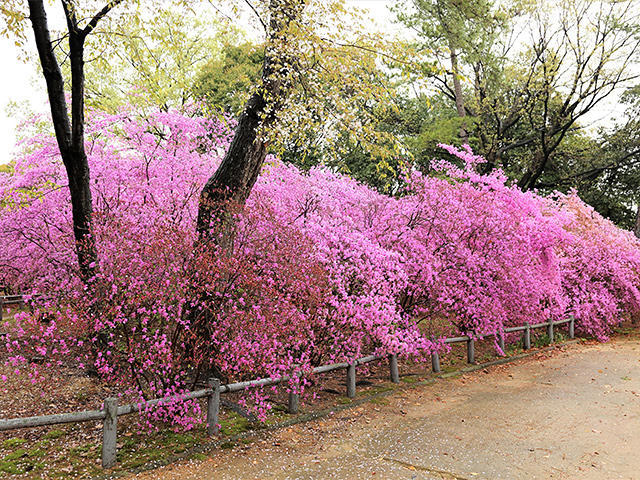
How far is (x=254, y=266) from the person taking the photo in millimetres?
6254

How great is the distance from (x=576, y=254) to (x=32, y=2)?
583 inches

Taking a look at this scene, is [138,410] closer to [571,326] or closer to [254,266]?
[254,266]

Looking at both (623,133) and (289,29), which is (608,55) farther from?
(289,29)

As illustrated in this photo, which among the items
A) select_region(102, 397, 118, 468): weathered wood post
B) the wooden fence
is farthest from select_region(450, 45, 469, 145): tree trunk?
select_region(102, 397, 118, 468): weathered wood post

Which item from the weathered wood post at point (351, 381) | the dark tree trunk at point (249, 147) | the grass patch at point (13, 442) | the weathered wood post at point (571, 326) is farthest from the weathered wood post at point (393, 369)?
the weathered wood post at point (571, 326)

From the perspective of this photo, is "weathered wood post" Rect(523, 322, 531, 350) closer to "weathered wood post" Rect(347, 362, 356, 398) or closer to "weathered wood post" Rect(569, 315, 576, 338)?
"weathered wood post" Rect(569, 315, 576, 338)

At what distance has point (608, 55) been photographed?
17.3 meters

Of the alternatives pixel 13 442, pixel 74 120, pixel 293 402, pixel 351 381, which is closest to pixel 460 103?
pixel 351 381

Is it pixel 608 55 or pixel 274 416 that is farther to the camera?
pixel 608 55

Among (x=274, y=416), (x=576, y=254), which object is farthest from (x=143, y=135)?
(x=576, y=254)

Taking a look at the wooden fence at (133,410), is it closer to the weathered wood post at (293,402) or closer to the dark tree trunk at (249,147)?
the weathered wood post at (293,402)

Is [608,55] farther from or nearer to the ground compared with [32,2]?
farther from the ground

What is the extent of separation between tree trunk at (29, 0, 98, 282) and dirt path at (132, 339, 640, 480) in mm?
2982

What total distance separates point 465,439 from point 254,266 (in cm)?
354
